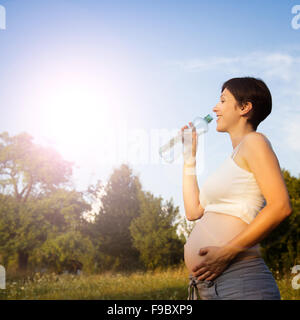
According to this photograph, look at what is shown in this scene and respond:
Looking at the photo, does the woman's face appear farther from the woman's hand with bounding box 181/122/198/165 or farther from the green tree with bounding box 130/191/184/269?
the green tree with bounding box 130/191/184/269

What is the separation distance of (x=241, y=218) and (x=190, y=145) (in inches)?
29.9

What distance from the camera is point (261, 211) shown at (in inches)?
60.1

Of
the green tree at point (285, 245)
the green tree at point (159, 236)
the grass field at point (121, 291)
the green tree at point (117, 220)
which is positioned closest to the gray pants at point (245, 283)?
the grass field at point (121, 291)

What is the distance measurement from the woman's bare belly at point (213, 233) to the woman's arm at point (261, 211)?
0.06 meters

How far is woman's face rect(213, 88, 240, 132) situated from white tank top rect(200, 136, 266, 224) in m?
0.21

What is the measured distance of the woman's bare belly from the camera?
1.63 meters

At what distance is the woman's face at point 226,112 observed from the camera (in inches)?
74.7

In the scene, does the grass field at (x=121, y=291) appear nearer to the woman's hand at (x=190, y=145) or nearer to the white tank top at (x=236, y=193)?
the woman's hand at (x=190, y=145)

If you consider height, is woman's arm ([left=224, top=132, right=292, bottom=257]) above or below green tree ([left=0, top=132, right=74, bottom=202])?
below

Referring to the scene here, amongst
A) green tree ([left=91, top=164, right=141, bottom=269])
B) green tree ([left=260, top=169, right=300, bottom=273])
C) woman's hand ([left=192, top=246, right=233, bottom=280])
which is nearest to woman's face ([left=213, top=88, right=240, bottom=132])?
woman's hand ([left=192, top=246, right=233, bottom=280])

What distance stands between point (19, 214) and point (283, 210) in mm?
17363

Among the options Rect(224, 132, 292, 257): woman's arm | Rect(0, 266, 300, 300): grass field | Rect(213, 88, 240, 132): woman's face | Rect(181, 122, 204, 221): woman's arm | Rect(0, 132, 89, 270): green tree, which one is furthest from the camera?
Rect(0, 132, 89, 270): green tree

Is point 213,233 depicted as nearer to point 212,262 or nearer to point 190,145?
point 212,262
